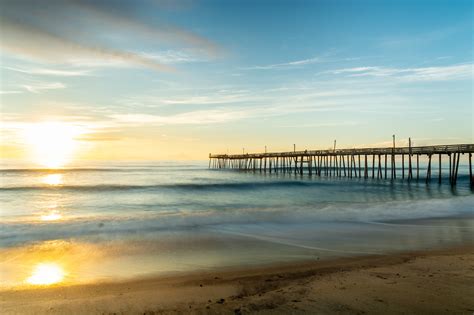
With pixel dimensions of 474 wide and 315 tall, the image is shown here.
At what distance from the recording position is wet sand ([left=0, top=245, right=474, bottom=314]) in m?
5.07

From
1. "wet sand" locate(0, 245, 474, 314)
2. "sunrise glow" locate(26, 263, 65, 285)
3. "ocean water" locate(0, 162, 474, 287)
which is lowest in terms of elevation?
"ocean water" locate(0, 162, 474, 287)

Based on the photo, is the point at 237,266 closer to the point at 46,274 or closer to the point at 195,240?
the point at 195,240

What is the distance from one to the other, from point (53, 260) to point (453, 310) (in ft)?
26.4

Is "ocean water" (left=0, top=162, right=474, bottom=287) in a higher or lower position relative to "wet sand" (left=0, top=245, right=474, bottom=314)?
lower

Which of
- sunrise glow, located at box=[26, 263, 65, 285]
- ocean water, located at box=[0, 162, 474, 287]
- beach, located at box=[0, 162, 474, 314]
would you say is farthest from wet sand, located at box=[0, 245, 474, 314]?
ocean water, located at box=[0, 162, 474, 287]

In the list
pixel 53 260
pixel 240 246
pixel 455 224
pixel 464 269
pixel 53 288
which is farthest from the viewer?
pixel 455 224

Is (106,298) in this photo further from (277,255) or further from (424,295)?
(424,295)

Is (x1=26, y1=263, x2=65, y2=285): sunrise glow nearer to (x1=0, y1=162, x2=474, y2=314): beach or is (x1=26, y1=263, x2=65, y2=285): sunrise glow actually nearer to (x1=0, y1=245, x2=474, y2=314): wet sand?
(x1=0, y1=162, x2=474, y2=314): beach

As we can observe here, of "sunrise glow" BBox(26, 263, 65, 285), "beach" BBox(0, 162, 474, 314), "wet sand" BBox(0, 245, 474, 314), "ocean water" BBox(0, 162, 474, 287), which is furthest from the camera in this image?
"ocean water" BBox(0, 162, 474, 287)

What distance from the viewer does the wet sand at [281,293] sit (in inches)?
199

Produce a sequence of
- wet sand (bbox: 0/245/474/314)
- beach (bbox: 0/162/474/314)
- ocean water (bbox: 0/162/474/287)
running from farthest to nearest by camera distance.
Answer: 1. ocean water (bbox: 0/162/474/287)
2. beach (bbox: 0/162/474/314)
3. wet sand (bbox: 0/245/474/314)

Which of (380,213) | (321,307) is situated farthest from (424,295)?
(380,213)

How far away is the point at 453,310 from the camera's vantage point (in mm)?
4859

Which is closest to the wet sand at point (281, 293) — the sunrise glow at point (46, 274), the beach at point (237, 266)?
the beach at point (237, 266)
